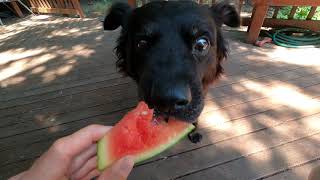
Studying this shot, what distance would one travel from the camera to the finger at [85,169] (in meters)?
1.88

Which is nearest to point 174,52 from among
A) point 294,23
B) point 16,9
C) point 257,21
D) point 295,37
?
point 257,21

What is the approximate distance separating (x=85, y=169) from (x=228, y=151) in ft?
5.56

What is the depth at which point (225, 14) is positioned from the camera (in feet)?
11.7

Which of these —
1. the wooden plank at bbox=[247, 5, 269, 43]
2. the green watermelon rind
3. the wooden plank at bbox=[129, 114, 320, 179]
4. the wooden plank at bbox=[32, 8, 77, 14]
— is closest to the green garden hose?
the wooden plank at bbox=[247, 5, 269, 43]

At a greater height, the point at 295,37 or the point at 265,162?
the point at 265,162

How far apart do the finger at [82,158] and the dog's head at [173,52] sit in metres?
0.57

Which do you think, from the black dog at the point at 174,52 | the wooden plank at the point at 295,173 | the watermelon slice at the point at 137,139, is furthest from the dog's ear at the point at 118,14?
the wooden plank at the point at 295,173

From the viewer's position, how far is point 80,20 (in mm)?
8578

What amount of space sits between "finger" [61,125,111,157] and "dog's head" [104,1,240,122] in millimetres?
514

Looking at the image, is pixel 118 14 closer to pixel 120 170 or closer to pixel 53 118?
pixel 53 118

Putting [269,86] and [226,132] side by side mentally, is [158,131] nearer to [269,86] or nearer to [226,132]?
[226,132]

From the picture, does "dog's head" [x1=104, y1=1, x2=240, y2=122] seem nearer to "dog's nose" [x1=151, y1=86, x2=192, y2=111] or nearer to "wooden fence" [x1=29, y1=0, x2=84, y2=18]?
"dog's nose" [x1=151, y1=86, x2=192, y2=111]

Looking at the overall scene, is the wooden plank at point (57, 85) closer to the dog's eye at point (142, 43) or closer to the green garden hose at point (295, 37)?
the dog's eye at point (142, 43)

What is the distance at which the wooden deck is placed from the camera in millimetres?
2934
